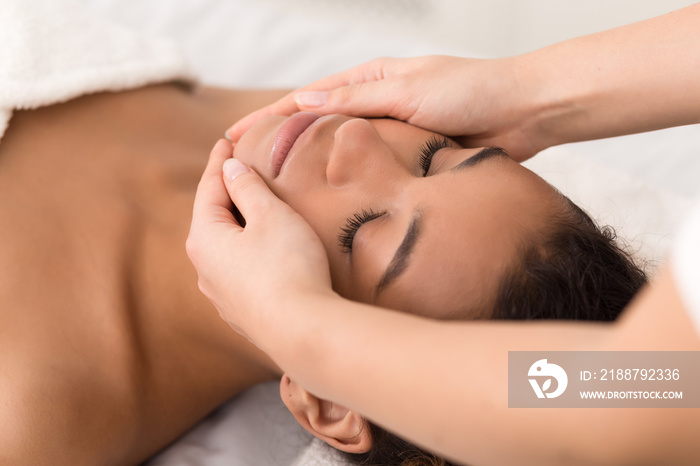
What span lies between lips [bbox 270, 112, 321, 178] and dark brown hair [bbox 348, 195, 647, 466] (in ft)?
1.38

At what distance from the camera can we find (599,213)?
1574 millimetres

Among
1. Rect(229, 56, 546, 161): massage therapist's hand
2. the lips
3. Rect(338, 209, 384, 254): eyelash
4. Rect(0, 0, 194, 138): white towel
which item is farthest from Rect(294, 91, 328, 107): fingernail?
Rect(0, 0, 194, 138): white towel

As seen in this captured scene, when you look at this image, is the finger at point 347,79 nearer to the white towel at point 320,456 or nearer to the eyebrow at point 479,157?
the eyebrow at point 479,157

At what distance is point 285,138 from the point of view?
3.40ft

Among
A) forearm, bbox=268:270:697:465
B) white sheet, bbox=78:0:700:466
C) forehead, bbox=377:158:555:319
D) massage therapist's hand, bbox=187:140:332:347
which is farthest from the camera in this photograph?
white sheet, bbox=78:0:700:466

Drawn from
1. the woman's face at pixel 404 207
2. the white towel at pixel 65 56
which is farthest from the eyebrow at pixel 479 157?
the white towel at pixel 65 56

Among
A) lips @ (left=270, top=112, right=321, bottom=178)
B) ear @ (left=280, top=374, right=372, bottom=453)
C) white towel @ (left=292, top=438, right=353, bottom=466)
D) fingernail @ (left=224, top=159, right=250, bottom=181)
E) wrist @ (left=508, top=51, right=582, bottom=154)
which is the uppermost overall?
wrist @ (left=508, top=51, right=582, bottom=154)

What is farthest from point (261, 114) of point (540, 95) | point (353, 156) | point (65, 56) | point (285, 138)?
point (540, 95)

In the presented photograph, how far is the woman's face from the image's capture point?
2.85 ft

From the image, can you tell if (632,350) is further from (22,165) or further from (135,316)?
(22,165)

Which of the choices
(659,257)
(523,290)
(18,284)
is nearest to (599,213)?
(659,257)

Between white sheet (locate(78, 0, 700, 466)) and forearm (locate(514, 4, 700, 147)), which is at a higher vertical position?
forearm (locate(514, 4, 700, 147))

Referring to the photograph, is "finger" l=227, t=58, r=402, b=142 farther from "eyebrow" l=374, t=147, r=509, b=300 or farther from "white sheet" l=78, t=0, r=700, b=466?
"white sheet" l=78, t=0, r=700, b=466

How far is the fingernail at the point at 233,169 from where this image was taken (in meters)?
0.98
